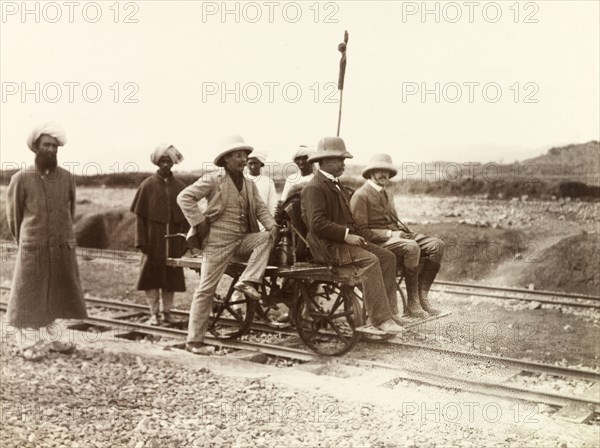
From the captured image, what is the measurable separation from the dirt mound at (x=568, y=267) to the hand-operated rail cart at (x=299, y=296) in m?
1.34

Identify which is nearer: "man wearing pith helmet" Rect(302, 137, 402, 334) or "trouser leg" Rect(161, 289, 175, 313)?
"man wearing pith helmet" Rect(302, 137, 402, 334)

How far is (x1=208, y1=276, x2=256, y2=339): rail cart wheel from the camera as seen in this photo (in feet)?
13.6

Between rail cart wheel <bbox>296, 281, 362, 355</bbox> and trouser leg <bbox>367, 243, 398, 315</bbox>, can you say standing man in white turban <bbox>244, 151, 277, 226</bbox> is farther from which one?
trouser leg <bbox>367, 243, 398, 315</bbox>

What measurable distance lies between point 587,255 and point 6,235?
4209mm

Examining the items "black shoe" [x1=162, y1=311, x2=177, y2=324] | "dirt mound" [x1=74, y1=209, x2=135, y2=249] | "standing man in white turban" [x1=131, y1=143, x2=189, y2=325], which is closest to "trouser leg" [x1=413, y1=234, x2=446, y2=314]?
"standing man in white turban" [x1=131, y1=143, x2=189, y2=325]

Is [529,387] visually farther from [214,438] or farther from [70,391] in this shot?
[70,391]

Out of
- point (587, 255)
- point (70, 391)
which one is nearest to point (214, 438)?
point (70, 391)

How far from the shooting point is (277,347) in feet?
15.9

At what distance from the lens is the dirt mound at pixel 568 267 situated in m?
4.77

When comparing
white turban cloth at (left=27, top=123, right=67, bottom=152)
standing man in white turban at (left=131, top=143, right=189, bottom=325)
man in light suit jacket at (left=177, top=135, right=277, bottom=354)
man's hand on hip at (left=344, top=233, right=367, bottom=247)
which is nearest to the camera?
man's hand on hip at (left=344, top=233, right=367, bottom=247)

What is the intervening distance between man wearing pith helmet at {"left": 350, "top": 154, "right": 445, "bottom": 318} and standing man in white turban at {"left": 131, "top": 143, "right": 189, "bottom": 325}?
1.06 metres

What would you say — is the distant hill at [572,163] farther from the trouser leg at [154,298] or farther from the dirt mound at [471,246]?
the trouser leg at [154,298]

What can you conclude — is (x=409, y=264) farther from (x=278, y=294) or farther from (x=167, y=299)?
(x=167, y=299)

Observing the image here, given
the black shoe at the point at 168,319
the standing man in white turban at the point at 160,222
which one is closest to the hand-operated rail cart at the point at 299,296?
the standing man in white turban at the point at 160,222
